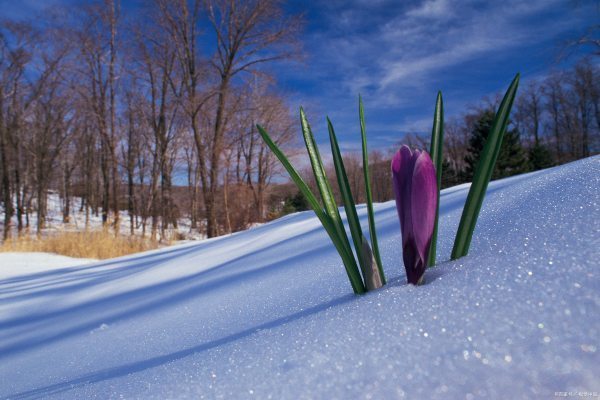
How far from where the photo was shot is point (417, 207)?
1.23ft

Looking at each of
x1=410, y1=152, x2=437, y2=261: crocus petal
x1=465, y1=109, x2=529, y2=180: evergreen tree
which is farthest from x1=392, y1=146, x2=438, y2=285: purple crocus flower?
x1=465, y1=109, x2=529, y2=180: evergreen tree

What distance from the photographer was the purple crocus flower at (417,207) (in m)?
0.37

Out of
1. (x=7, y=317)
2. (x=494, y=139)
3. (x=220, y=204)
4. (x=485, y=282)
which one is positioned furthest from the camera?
(x=220, y=204)

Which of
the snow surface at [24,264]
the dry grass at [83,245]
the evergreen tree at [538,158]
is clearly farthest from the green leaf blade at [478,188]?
the evergreen tree at [538,158]

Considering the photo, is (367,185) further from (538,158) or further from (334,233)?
(538,158)

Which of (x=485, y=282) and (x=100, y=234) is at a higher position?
(x=485, y=282)

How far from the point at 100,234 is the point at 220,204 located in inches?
282

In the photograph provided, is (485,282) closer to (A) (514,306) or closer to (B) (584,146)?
(A) (514,306)

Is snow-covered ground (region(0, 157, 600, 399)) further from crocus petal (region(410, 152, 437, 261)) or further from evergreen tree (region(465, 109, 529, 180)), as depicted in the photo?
evergreen tree (region(465, 109, 529, 180))

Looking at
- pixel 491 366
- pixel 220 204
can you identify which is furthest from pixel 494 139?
pixel 220 204

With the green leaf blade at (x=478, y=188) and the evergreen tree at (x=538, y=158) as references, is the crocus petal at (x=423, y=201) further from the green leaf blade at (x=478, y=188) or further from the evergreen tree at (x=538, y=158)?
the evergreen tree at (x=538, y=158)

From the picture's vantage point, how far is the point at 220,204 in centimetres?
1320

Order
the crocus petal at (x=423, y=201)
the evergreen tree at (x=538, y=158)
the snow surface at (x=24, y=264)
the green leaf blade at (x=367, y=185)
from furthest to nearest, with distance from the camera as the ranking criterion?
the evergreen tree at (x=538, y=158) → the snow surface at (x=24, y=264) → the green leaf blade at (x=367, y=185) → the crocus petal at (x=423, y=201)

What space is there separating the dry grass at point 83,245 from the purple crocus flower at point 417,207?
5950mm
